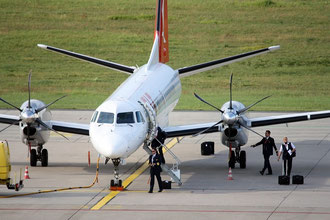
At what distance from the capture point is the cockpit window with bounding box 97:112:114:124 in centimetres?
2190

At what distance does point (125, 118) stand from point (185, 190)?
2848mm

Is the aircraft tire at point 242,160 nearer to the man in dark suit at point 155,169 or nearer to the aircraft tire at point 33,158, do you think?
the man in dark suit at point 155,169

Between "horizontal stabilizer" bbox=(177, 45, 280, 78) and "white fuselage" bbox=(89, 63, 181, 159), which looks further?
"horizontal stabilizer" bbox=(177, 45, 280, 78)

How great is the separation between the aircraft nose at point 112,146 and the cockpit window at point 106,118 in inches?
27.4

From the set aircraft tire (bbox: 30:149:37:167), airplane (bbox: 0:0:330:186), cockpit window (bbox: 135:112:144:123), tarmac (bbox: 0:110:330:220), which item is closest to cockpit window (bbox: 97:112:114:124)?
airplane (bbox: 0:0:330:186)

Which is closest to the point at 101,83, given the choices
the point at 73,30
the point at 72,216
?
the point at 73,30

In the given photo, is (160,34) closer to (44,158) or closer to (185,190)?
(44,158)

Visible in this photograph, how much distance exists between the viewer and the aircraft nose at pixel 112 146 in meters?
21.0

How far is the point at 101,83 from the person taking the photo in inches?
2191

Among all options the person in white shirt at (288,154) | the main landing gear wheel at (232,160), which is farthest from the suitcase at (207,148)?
the person in white shirt at (288,154)

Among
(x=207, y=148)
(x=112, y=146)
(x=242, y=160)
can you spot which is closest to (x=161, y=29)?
(x=207, y=148)

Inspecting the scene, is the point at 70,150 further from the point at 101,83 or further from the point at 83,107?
the point at 101,83

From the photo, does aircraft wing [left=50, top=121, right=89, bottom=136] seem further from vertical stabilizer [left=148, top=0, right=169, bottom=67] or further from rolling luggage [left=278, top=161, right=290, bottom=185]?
rolling luggage [left=278, top=161, right=290, bottom=185]

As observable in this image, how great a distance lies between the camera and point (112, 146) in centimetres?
2103
